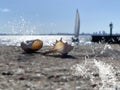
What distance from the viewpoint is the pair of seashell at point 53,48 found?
19469 millimetres

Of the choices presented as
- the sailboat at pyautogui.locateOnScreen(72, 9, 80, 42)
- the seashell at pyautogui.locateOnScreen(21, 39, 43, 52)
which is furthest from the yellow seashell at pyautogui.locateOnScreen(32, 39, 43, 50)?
the sailboat at pyautogui.locateOnScreen(72, 9, 80, 42)

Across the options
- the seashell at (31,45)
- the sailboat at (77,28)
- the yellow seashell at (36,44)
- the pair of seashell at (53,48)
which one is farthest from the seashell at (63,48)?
the sailboat at (77,28)

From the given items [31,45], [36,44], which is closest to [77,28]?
[36,44]

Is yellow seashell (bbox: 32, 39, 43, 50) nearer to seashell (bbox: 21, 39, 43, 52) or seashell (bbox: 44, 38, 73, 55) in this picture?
seashell (bbox: 21, 39, 43, 52)

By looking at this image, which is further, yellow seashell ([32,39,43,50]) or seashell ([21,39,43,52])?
yellow seashell ([32,39,43,50])

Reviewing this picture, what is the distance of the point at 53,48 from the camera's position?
20.6 metres

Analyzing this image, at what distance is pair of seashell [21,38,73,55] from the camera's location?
19.5 meters

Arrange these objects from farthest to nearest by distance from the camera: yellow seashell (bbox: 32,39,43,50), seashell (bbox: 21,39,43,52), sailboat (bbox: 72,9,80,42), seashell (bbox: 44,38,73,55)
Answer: sailboat (bbox: 72,9,80,42), yellow seashell (bbox: 32,39,43,50), seashell (bbox: 21,39,43,52), seashell (bbox: 44,38,73,55)

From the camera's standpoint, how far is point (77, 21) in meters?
96.4

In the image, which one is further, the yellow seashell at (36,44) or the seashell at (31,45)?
the yellow seashell at (36,44)

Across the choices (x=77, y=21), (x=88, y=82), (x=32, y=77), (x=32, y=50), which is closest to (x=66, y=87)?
(x=88, y=82)

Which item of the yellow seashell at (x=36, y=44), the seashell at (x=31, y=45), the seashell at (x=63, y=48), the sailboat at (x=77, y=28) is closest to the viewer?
the seashell at (x=63, y=48)

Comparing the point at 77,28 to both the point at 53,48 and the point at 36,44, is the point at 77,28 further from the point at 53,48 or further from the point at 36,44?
the point at 53,48

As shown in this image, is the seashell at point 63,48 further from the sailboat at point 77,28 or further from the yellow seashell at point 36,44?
the sailboat at point 77,28
